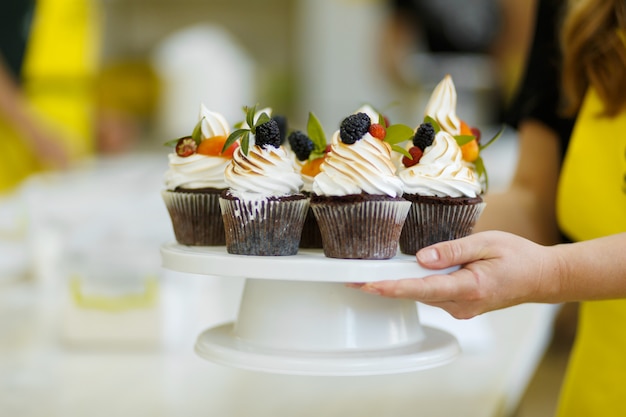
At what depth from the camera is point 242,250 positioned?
3.29 ft

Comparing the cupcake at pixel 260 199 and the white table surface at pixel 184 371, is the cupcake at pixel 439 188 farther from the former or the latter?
the white table surface at pixel 184 371

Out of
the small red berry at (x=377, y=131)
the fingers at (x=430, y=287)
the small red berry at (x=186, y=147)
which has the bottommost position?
the fingers at (x=430, y=287)

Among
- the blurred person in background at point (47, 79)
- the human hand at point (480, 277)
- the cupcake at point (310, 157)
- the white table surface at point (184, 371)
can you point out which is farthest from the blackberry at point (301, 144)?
the blurred person in background at point (47, 79)

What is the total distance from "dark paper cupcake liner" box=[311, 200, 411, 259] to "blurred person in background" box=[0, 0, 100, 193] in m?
2.12

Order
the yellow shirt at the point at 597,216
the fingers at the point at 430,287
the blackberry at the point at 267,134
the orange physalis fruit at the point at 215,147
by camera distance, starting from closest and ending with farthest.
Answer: the fingers at the point at 430,287 → the blackberry at the point at 267,134 → the orange physalis fruit at the point at 215,147 → the yellow shirt at the point at 597,216

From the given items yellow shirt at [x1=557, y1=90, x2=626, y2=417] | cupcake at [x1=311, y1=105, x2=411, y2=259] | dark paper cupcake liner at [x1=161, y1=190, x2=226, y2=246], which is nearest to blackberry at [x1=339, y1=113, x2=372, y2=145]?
cupcake at [x1=311, y1=105, x2=411, y2=259]

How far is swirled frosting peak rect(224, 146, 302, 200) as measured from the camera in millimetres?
1015

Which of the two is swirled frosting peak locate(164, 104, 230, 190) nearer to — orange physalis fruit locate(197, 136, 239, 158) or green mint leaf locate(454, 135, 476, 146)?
orange physalis fruit locate(197, 136, 239, 158)

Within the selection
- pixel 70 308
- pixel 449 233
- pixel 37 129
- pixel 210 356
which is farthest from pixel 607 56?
pixel 37 129

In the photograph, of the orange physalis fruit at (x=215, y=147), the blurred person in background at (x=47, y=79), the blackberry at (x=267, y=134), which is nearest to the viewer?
the blackberry at (x=267, y=134)

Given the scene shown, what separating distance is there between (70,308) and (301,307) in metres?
0.69

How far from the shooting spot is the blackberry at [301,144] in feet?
3.60

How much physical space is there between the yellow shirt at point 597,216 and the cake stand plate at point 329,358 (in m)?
0.33

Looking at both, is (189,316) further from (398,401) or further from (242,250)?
(242,250)
